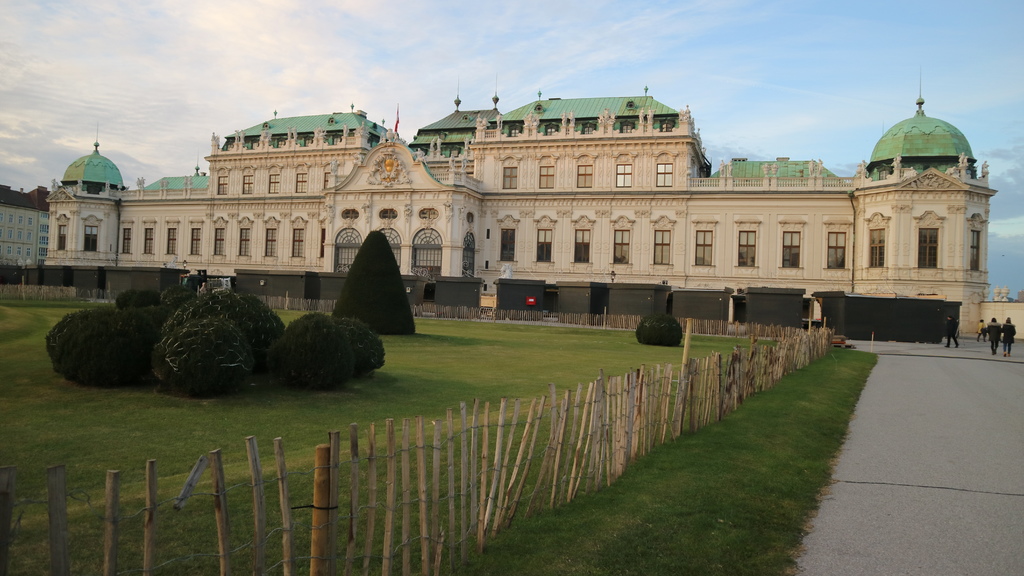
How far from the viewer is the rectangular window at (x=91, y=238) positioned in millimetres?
70375

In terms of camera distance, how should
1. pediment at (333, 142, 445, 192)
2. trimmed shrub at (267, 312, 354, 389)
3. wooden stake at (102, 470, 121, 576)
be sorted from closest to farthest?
wooden stake at (102, 470, 121, 576), trimmed shrub at (267, 312, 354, 389), pediment at (333, 142, 445, 192)

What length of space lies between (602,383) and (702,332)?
31.3 meters

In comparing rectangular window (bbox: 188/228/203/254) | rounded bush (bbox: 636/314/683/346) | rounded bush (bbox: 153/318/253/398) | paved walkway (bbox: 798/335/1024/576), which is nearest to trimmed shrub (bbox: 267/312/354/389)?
rounded bush (bbox: 153/318/253/398)

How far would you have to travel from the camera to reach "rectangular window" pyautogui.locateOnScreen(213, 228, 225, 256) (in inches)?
2709

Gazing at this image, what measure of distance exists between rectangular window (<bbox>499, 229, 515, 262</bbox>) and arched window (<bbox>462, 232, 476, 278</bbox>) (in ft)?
7.77

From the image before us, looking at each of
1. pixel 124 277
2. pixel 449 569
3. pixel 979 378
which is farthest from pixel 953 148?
pixel 124 277

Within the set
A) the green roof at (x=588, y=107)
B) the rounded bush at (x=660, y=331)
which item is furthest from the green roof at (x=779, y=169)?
the rounded bush at (x=660, y=331)

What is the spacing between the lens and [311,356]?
1420 centimetres

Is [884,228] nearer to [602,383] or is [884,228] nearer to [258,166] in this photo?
[602,383]

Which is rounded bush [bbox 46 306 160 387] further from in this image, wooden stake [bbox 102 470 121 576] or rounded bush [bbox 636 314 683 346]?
rounded bush [bbox 636 314 683 346]

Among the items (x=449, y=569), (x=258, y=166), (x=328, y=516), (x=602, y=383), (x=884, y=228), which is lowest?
(x=449, y=569)

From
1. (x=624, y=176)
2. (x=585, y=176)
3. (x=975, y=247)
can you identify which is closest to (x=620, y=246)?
(x=624, y=176)

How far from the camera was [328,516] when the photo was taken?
5.03 meters

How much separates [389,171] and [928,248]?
40.0 m
